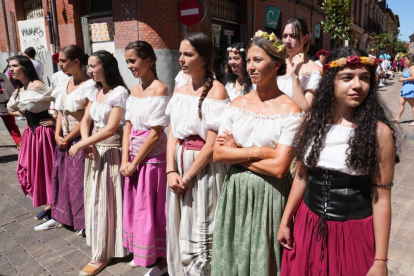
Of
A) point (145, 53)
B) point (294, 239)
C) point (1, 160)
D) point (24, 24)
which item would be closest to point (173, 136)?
point (145, 53)

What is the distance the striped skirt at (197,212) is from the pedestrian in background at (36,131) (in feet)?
7.13

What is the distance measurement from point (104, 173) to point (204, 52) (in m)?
1.47

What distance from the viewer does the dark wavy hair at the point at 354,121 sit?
5.43 feet

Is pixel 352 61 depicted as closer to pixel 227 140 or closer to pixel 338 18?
pixel 227 140

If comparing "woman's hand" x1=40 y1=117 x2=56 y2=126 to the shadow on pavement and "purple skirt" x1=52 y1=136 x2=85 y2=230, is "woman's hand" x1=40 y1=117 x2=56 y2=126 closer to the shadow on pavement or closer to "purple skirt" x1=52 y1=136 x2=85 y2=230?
"purple skirt" x1=52 y1=136 x2=85 y2=230

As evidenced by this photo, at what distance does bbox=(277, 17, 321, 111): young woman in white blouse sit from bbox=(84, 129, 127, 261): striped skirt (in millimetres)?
1612

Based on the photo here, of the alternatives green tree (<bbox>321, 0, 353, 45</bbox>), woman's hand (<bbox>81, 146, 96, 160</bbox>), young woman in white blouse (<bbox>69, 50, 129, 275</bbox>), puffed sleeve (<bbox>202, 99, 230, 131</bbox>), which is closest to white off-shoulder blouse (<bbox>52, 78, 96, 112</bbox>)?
young woman in white blouse (<bbox>69, 50, 129, 275</bbox>)

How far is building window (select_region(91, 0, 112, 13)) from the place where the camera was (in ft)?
35.3

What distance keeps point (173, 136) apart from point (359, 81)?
1.39m

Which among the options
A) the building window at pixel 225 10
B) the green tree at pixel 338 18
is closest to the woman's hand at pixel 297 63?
the building window at pixel 225 10

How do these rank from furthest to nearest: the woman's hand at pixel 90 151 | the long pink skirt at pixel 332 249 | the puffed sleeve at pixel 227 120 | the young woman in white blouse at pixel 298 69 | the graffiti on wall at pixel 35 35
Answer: the graffiti on wall at pixel 35 35, the woman's hand at pixel 90 151, the young woman in white blouse at pixel 298 69, the puffed sleeve at pixel 227 120, the long pink skirt at pixel 332 249

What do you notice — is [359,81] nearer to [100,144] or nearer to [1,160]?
[100,144]

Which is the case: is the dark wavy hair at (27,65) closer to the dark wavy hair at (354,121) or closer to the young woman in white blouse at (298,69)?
the young woman in white blouse at (298,69)

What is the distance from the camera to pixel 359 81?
5.53ft
